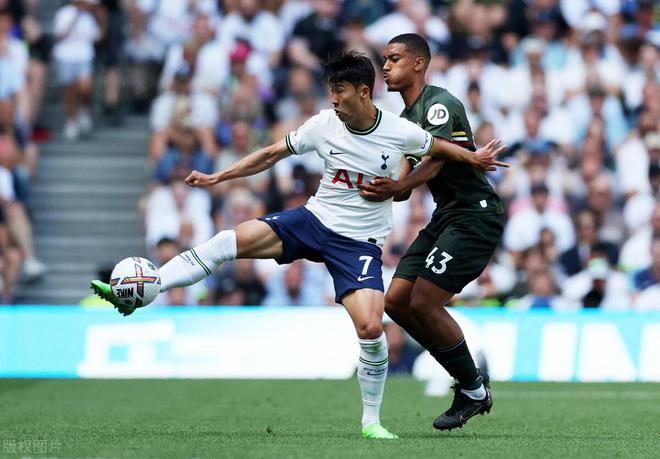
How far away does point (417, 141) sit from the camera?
9297 millimetres

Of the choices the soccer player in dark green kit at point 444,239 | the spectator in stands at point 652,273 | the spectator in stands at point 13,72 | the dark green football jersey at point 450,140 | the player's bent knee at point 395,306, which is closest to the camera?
the dark green football jersey at point 450,140

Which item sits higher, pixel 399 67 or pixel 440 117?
pixel 399 67

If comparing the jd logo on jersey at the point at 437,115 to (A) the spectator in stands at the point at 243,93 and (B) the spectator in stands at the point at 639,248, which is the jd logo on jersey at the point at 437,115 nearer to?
(B) the spectator in stands at the point at 639,248

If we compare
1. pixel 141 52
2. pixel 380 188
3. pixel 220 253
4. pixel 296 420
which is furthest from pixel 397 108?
pixel 220 253

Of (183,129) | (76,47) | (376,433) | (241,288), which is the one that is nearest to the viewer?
(376,433)

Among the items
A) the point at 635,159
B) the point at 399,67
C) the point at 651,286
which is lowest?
the point at 651,286

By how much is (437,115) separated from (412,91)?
354mm

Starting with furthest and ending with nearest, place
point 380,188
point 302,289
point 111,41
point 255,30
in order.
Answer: point 111,41, point 255,30, point 302,289, point 380,188

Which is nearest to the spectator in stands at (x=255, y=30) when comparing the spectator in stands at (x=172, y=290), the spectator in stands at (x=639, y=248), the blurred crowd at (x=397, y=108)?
the blurred crowd at (x=397, y=108)

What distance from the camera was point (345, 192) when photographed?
950cm

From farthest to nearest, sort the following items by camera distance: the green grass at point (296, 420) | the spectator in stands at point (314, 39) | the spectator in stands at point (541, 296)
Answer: the spectator in stands at point (314, 39) < the spectator in stands at point (541, 296) < the green grass at point (296, 420)

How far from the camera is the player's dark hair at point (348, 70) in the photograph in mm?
9141

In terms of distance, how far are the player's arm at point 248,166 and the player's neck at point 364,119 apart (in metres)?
0.48

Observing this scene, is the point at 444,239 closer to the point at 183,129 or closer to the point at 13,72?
the point at 183,129
